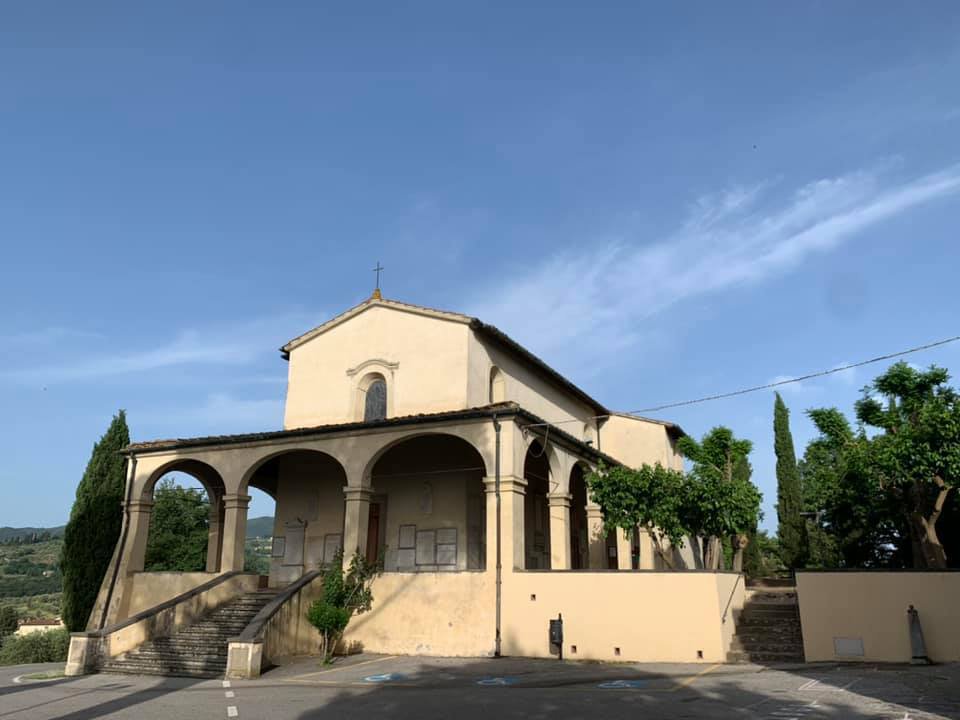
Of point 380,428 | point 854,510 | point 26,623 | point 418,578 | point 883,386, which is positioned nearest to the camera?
point 418,578

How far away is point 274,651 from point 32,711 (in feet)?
17.7

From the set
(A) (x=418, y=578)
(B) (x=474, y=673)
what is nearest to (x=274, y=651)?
(A) (x=418, y=578)

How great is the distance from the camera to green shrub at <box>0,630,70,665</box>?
93.9ft

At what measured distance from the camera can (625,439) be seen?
30.6 meters

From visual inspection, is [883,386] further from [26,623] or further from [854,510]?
[26,623]

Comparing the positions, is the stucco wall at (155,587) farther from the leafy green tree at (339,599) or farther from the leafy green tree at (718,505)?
the leafy green tree at (718,505)

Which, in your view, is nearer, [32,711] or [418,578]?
[32,711]

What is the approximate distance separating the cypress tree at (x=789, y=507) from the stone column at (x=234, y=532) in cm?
2351

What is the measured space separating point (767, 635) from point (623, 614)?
9.96 ft

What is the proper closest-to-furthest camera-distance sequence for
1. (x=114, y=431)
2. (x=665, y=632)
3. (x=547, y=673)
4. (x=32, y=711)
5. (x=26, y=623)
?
(x=32, y=711), (x=547, y=673), (x=665, y=632), (x=114, y=431), (x=26, y=623)

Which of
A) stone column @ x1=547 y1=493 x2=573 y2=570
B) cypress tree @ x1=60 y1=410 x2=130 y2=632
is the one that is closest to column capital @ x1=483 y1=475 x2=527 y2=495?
stone column @ x1=547 y1=493 x2=573 y2=570

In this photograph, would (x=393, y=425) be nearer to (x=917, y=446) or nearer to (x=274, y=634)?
(x=274, y=634)

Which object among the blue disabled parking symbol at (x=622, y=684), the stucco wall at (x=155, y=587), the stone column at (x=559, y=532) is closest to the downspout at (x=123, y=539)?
the stucco wall at (x=155, y=587)

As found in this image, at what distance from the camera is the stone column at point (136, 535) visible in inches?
856
